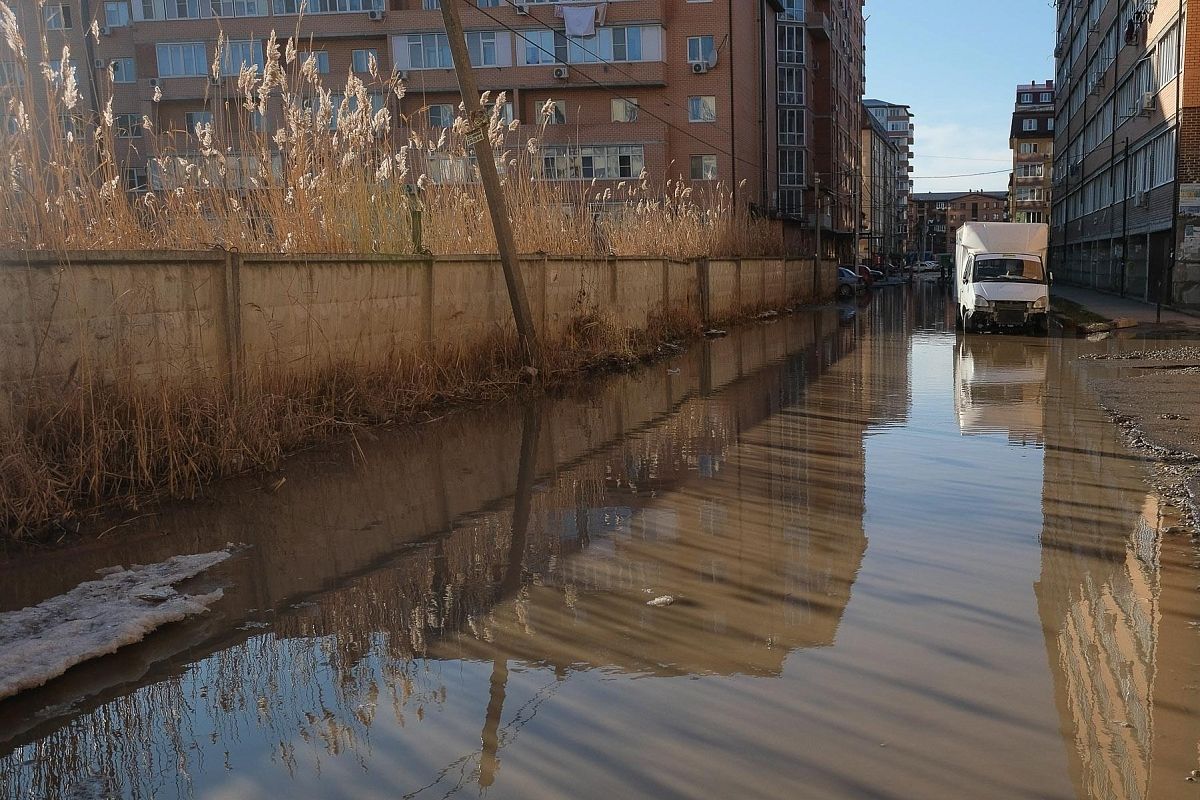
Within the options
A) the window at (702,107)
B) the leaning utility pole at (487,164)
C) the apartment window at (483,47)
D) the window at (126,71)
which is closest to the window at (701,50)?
the window at (702,107)

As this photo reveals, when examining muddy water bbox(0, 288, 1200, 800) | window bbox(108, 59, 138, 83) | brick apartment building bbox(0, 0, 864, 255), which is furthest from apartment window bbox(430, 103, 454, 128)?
muddy water bbox(0, 288, 1200, 800)

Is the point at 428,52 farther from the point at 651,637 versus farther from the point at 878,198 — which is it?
the point at 878,198

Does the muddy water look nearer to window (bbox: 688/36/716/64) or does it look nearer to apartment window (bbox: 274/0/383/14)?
window (bbox: 688/36/716/64)

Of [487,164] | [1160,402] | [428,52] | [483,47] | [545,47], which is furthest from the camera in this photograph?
[428,52]

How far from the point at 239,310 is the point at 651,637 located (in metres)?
5.48

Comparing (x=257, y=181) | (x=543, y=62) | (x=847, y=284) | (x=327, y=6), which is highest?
(x=327, y=6)

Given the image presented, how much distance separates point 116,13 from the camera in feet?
198

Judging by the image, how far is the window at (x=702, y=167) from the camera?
56.1 meters

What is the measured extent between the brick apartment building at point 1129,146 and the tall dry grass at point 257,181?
Answer: 71.2 feet

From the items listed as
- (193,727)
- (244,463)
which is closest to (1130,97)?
(244,463)

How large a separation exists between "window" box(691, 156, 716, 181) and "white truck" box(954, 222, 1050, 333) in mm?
29499

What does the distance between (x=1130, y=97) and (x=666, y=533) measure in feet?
138

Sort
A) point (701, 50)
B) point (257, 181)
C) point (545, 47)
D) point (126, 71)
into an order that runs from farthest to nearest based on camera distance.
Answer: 1. point (126, 71)
2. point (701, 50)
3. point (545, 47)
4. point (257, 181)

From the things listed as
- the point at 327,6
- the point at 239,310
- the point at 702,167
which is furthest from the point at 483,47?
the point at 239,310
